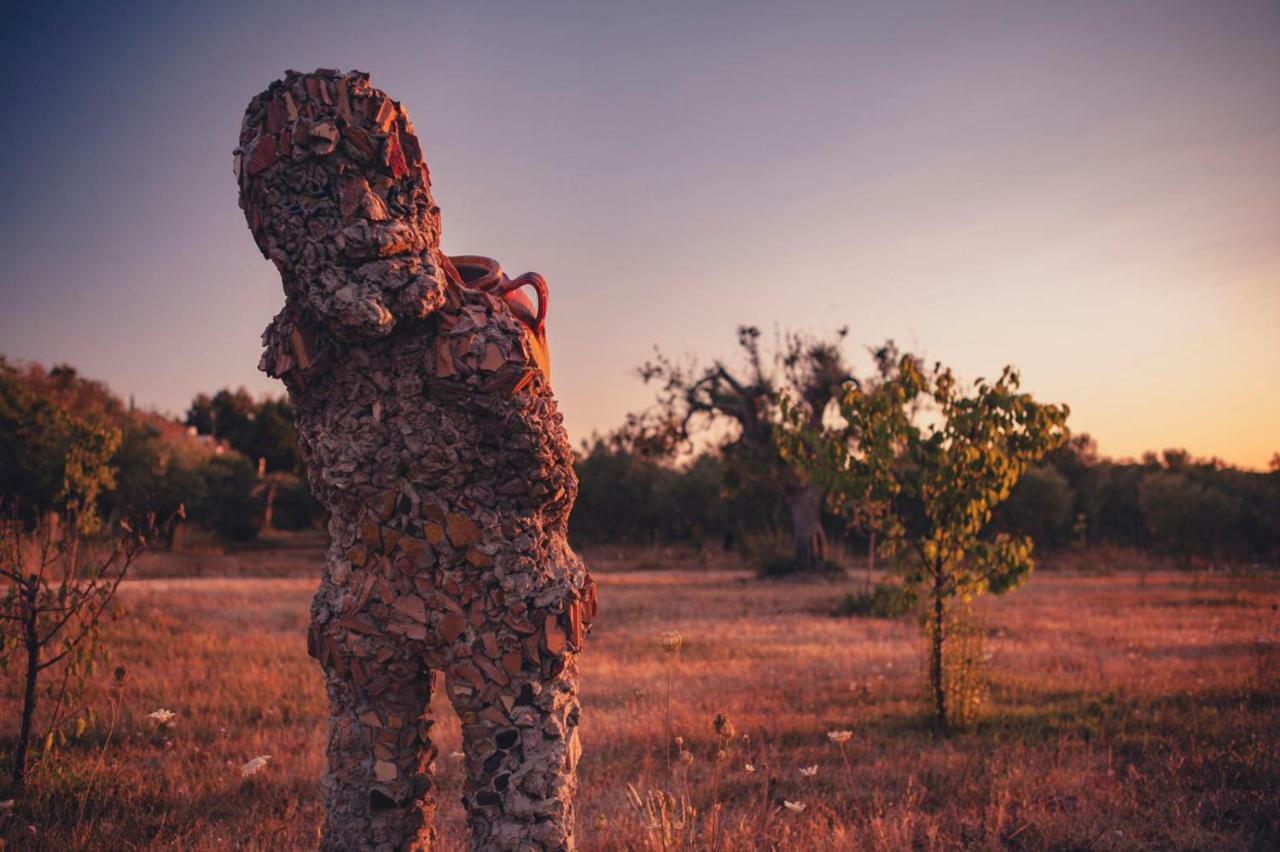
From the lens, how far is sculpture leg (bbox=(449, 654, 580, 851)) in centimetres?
295

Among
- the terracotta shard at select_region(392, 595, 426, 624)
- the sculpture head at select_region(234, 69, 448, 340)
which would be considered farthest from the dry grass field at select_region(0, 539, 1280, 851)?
the sculpture head at select_region(234, 69, 448, 340)

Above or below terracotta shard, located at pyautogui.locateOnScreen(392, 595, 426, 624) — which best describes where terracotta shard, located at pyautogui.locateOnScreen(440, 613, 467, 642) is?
below

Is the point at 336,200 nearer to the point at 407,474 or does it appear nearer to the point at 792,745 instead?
the point at 407,474

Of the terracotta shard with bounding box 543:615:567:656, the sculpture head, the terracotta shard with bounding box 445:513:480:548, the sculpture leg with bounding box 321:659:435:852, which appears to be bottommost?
the sculpture leg with bounding box 321:659:435:852

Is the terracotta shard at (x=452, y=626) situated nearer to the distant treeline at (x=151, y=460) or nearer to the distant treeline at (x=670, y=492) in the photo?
the distant treeline at (x=151, y=460)

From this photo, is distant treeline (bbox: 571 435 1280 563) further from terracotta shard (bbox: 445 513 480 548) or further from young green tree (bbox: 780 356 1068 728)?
terracotta shard (bbox: 445 513 480 548)

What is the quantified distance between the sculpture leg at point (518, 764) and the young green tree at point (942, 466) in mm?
4500

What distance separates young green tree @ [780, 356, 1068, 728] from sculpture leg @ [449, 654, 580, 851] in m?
4.50

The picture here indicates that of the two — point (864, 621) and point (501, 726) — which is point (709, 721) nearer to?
point (501, 726)

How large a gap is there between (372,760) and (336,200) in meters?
2.09

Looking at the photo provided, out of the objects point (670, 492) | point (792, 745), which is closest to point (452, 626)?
point (792, 745)

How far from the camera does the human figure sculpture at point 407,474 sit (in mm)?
2803

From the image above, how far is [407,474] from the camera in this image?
3.06m

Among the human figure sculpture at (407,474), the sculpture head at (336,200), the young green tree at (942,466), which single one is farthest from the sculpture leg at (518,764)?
the young green tree at (942,466)
